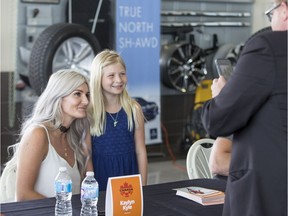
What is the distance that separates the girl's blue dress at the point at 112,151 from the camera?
3.44m

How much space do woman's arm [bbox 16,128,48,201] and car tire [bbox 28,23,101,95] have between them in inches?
113

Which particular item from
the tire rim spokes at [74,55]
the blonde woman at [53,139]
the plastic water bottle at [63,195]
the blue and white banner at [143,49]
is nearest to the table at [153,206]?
the plastic water bottle at [63,195]

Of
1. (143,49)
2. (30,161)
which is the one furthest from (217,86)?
(143,49)

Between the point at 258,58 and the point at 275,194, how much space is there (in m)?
0.43

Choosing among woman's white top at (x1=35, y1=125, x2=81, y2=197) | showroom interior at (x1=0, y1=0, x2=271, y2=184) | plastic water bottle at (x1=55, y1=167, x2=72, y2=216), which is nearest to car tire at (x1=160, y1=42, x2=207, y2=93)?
showroom interior at (x1=0, y1=0, x2=271, y2=184)

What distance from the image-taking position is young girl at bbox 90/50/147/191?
11.3ft

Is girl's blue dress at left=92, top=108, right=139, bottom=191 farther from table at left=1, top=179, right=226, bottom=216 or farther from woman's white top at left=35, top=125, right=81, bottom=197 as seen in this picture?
table at left=1, top=179, right=226, bottom=216

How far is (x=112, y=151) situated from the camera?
3477mm

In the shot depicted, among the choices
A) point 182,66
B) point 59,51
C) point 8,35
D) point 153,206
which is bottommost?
point 153,206

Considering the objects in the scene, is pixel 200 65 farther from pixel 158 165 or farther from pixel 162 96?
pixel 158 165

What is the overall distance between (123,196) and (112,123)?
139 cm

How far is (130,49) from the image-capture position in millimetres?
5984

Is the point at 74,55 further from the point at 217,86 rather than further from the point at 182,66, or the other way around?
the point at 217,86

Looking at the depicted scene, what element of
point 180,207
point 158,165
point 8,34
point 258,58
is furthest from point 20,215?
point 158,165
